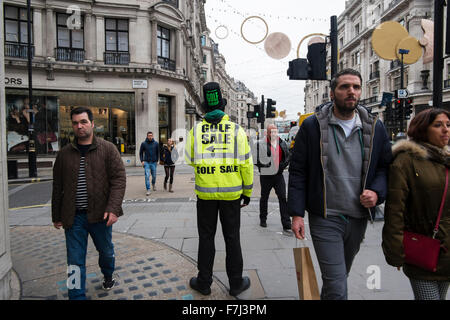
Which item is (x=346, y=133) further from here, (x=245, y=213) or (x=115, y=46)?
(x=115, y=46)

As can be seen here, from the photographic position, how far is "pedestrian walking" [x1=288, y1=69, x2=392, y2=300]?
235 cm

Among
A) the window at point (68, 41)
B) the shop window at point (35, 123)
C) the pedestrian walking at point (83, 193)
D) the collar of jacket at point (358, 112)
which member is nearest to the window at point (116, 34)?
the window at point (68, 41)

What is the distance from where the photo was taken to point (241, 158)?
315cm

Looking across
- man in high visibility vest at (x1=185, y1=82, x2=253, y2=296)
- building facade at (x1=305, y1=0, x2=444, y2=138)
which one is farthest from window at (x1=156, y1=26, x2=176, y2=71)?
man in high visibility vest at (x1=185, y1=82, x2=253, y2=296)

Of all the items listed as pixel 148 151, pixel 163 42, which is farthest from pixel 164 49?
pixel 148 151

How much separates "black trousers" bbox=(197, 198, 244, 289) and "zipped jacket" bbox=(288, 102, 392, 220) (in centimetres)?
83

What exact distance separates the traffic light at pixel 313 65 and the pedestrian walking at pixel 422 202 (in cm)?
453

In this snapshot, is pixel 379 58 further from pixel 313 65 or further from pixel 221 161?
pixel 221 161

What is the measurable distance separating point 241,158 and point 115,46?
19897mm

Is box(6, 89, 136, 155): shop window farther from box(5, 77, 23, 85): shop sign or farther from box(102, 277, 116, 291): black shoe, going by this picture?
box(102, 277, 116, 291): black shoe

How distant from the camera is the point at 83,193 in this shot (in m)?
2.98

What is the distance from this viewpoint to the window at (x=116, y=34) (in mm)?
19938

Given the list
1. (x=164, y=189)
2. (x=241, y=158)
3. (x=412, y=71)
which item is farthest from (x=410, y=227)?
(x=412, y=71)

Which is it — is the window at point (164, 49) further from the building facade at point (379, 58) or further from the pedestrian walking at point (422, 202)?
the pedestrian walking at point (422, 202)
